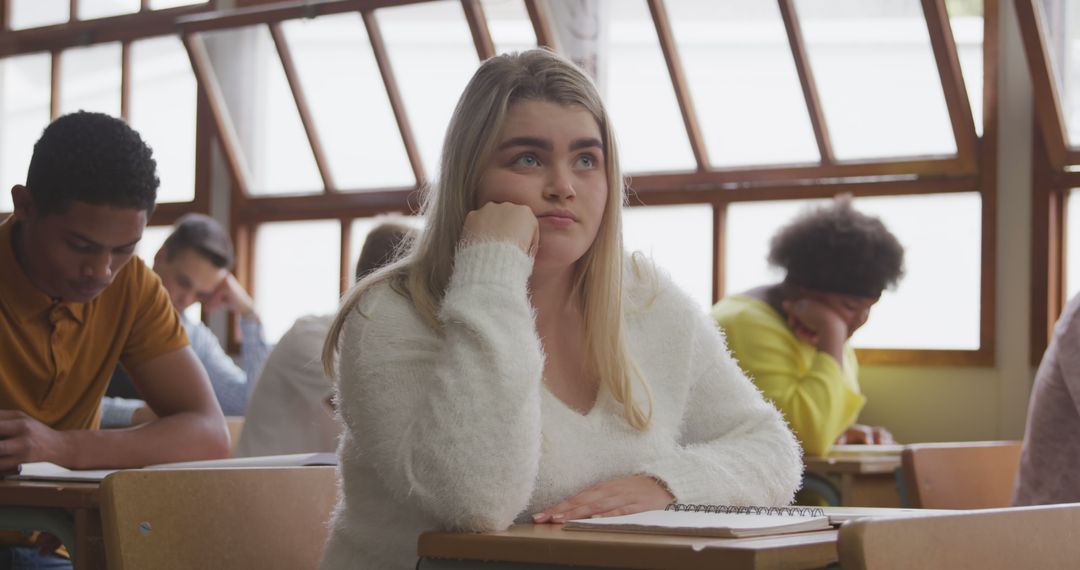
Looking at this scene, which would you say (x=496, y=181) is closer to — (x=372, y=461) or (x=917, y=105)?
(x=372, y=461)

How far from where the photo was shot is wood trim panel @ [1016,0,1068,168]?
15.6 feet

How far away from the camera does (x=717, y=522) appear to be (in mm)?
1362

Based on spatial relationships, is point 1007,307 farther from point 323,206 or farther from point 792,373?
point 323,206

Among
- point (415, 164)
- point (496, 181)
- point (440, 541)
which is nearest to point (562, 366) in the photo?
point (496, 181)

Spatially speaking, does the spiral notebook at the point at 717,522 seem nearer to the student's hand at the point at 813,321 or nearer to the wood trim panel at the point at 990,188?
the student's hand at the point at 813,321

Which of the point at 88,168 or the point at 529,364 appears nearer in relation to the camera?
the point at 529,364

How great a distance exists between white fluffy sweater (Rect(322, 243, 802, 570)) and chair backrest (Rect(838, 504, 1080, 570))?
0.49m

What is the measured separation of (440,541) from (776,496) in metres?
0.62

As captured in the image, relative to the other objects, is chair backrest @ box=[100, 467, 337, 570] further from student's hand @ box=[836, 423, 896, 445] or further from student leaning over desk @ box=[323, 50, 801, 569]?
student's hand @ box=[836, 423, 896, 445]

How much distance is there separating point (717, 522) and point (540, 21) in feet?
15.3

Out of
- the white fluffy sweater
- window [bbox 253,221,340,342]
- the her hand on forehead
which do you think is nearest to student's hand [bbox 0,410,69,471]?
the white fluffy sweater

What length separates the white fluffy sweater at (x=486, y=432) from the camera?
1.53 meters

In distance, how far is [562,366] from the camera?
1.86m

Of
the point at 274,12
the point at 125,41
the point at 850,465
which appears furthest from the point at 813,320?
the point at 125,41
